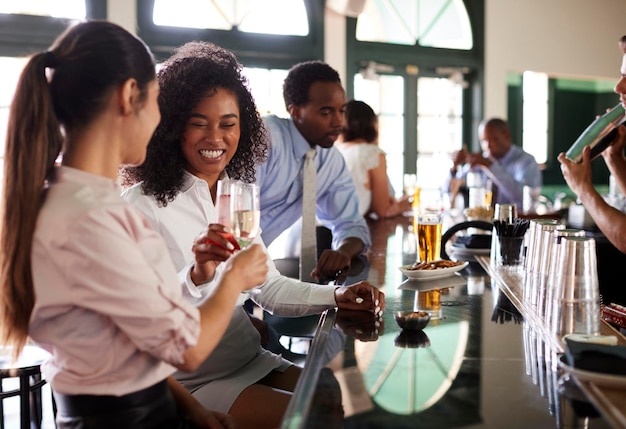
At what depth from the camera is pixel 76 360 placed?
1191 millimetres

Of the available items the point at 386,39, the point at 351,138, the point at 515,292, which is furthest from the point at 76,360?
the point at 386,39

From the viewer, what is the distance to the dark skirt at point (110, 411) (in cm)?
121

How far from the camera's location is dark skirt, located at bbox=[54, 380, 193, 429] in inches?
47.8

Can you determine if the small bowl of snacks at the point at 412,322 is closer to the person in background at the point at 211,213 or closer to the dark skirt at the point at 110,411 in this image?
the person in background at the point at 211,213

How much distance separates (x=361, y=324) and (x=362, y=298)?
0.50 ft

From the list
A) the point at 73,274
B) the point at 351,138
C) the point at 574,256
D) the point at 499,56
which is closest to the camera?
the point at 73,274

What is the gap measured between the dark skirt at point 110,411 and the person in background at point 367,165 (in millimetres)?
3398

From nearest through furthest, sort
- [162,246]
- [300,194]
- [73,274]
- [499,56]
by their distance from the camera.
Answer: [73,274] < [162,246] < [300,194] < [499,56]

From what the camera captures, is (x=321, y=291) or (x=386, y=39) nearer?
(x=321, y=291)

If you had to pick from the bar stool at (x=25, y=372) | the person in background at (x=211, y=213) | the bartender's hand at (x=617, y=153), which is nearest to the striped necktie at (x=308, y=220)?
the person in background at (x=211, y=213)

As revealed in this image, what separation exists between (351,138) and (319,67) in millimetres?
1607

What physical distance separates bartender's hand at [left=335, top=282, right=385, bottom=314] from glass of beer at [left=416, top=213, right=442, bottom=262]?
705 millimetres

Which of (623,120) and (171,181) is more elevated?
(623,120)

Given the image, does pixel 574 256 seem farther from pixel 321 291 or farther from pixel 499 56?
pixel 499 56
